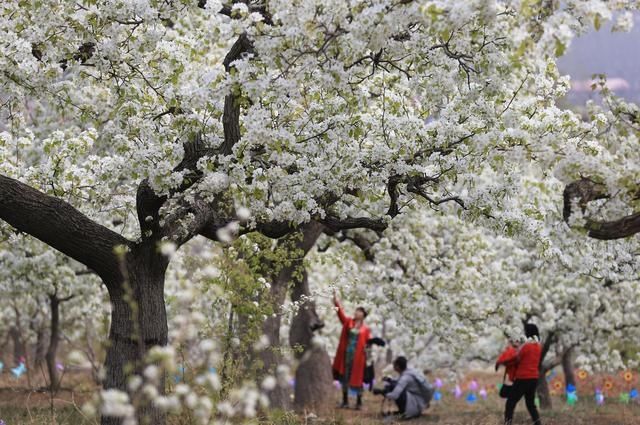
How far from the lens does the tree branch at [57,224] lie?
8500mm

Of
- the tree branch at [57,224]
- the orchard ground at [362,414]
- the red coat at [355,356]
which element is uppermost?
the tree branch at [57,224]

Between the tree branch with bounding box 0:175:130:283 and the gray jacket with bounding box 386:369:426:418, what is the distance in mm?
8543

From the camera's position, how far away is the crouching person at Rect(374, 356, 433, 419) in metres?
16.1

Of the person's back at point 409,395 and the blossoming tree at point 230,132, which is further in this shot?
the person's back at point 409,395

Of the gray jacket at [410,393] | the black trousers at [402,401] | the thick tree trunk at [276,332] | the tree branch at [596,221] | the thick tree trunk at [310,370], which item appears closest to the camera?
the tree branch at [596,221]

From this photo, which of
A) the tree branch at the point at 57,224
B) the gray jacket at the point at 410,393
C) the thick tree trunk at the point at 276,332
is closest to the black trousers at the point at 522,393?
the gray jacket at the point at 410,393

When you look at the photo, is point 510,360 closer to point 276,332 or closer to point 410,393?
point 410,393

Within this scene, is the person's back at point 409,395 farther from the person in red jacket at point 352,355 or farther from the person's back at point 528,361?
the person's back at point 528,361

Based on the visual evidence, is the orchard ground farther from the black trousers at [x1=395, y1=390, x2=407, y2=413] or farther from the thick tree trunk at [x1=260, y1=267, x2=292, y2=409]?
the thick tree trunk at [x1=260, y1=267, x2=292, y2=409]

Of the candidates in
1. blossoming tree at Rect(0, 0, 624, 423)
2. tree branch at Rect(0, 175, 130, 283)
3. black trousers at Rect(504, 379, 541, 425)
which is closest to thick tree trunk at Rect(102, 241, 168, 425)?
blossoming tree at Rect(0, 0, 624, 423)

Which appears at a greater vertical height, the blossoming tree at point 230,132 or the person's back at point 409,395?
the blossoming tree at point 230,132

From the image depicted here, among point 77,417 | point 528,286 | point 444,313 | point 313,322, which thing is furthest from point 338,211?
point 528,286

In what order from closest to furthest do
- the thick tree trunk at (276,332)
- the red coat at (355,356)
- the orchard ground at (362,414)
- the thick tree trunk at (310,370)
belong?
the orchard ground at (362,414) < the thick tree trunk at (276,332) < the red coat at (355,356) < the thick tree trunk at (310,370)

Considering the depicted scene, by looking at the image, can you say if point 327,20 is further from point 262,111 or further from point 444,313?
point 444,313
